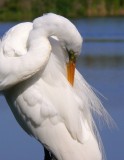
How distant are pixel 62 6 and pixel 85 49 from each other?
16987mm

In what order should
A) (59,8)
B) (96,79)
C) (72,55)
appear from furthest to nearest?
(59,8) → (96,79) → (72,55)

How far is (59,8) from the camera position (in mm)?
34219

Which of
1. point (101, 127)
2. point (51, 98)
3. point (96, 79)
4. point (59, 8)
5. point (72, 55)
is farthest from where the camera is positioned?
point (59, 8)

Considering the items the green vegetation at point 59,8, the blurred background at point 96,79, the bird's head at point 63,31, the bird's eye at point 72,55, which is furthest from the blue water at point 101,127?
the green vegetation at point 59,8

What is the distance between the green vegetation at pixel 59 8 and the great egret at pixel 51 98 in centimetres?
2498

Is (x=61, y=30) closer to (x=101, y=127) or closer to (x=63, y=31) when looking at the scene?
(x=63, y=31)

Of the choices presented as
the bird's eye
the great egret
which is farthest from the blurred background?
the bird's eye

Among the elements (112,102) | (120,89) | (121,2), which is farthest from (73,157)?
(121,2)

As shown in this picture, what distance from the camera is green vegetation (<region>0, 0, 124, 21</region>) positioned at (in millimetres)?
33594

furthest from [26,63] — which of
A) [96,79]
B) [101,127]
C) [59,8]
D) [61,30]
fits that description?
[59,8]

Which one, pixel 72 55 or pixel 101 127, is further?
pixel 101 127

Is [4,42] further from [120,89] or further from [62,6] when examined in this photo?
[62,6]

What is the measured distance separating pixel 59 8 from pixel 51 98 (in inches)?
1099

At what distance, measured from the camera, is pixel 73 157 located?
6480 mm
